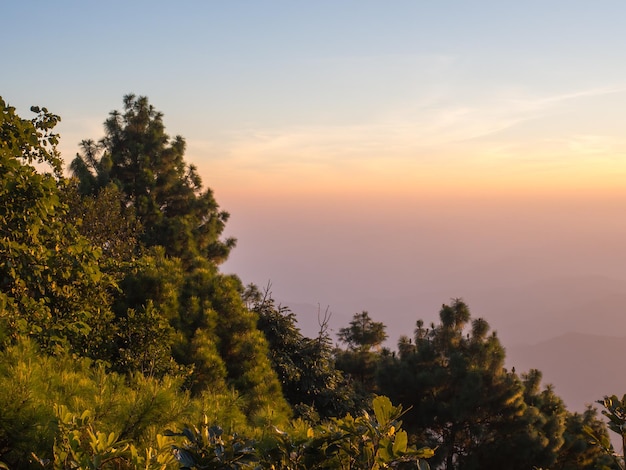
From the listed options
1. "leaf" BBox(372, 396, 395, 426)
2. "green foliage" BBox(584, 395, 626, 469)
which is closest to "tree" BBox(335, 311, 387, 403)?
"green foliage" BBox(584, 395, 626, 469)

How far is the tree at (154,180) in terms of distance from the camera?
74.4 feet

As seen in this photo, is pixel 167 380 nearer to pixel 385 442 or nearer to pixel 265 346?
pixel 385 442

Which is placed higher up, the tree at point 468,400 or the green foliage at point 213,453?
the green foliage at point 213,453

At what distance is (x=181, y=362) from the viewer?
1185 cm

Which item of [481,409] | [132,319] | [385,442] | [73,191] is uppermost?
[73,191]

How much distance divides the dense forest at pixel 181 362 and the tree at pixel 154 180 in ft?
0.27

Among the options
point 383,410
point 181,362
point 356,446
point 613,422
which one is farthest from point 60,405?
point 181,362

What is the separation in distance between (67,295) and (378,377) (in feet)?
47.1

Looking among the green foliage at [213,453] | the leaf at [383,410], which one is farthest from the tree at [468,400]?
the green foliage at [213,453]

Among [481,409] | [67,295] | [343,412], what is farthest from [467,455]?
[67,295]

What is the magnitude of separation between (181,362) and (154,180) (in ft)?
45.7

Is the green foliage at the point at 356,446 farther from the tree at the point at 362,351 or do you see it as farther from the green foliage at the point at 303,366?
the tree at the point at 362,351

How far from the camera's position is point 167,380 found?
17.4 feet

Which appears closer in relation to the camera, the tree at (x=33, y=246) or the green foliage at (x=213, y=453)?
the green foliage at (x=213, y=453)
